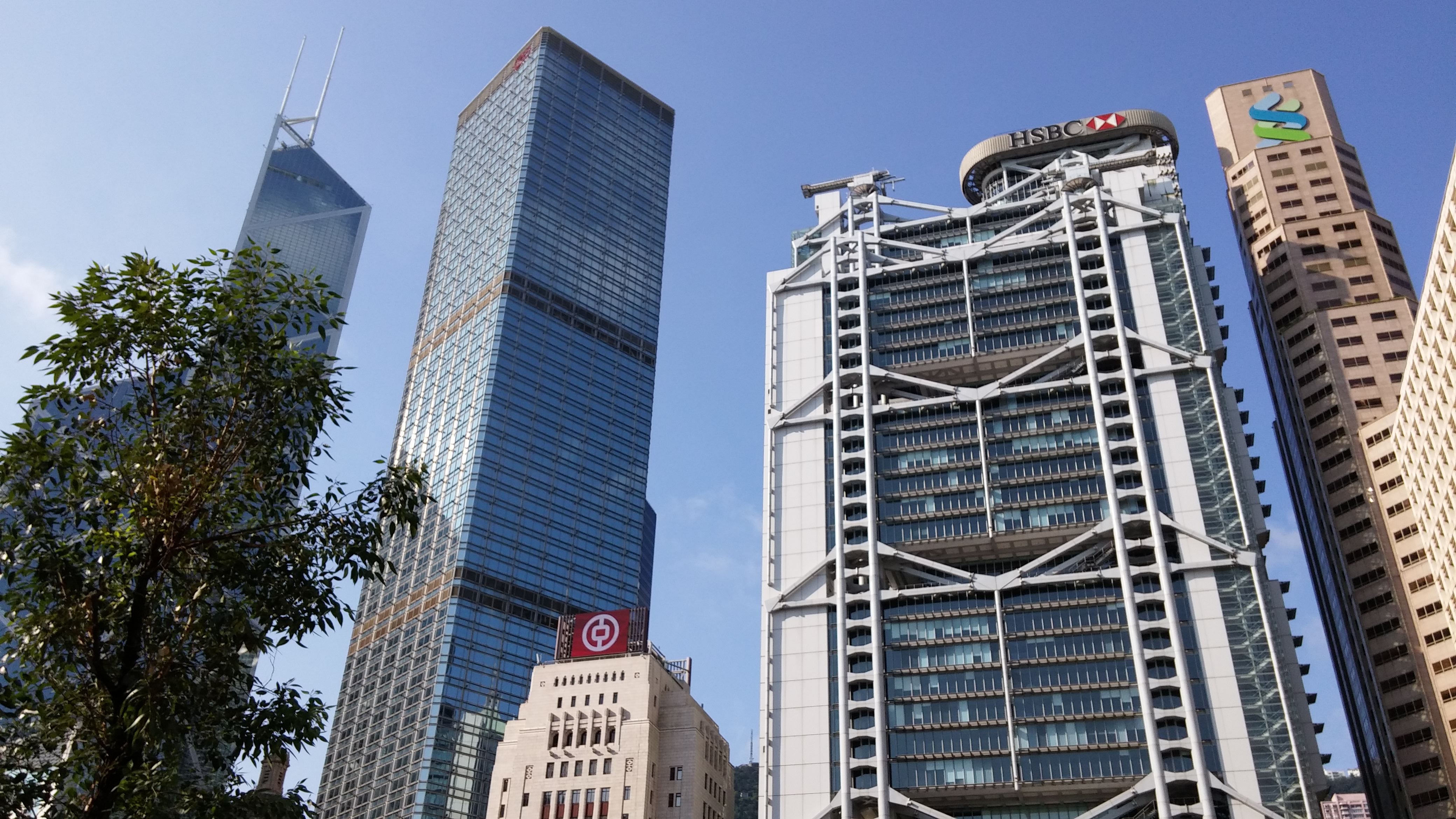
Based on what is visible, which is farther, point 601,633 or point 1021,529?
point 601,633

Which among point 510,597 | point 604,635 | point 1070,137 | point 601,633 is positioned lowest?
point 604,635

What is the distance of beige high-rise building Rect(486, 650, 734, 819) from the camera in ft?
350

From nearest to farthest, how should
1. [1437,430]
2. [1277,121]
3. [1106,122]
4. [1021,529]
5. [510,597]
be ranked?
[1437,430], [1021,529], [1106,122], [510,597], [1277,121]

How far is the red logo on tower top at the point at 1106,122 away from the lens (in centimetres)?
14700

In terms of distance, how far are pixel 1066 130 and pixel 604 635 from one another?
293 feet

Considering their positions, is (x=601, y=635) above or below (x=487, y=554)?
below

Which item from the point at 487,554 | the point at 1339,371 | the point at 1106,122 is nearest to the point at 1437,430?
the point at 1339,371

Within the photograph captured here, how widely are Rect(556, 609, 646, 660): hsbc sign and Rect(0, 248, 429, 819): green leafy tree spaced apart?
94.8m

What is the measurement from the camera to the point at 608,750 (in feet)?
357

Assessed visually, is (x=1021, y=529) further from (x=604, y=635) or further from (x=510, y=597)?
(x=510, y=597)

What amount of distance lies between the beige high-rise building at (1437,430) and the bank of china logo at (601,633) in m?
80.7

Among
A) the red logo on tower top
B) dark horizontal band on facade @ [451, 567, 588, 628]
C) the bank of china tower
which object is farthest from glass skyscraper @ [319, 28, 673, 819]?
the red logo on tower top

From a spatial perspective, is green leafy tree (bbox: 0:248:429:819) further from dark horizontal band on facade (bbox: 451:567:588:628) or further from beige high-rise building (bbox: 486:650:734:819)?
dark horizontal band on facade (bbox: 451:567:588:628)

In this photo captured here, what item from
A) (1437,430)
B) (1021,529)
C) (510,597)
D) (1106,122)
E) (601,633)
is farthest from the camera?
(510,597)
